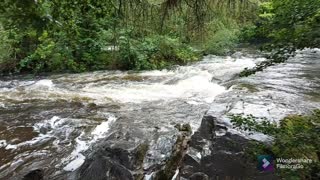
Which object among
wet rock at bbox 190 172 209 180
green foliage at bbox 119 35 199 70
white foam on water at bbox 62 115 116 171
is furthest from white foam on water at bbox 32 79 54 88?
wet rock at bbox 190 172 209 180

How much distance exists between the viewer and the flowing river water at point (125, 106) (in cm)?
525

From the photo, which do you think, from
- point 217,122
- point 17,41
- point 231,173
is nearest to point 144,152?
point 217,122

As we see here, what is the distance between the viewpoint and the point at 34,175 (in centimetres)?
469

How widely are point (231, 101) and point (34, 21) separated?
377 cm

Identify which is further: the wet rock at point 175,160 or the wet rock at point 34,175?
the wet rock at point 34,175

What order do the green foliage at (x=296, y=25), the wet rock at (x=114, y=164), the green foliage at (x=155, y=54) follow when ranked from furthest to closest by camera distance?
the green foliage at (x=155, y=54) → the wet rock at (x=114, y=164) → the green foliage at (x=296, y=25)

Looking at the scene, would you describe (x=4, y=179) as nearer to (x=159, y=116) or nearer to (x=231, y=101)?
(x=159, y=116)

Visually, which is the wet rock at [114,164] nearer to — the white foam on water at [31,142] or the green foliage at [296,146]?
the green foliage at [296,146]

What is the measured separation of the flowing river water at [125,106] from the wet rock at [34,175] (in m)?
0.12

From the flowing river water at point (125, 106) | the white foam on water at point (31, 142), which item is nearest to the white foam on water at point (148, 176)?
the flowing river water at point (125, 106)

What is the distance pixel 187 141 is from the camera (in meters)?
5.00

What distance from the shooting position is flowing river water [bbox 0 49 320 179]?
5.25m

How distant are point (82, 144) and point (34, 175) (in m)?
1.21

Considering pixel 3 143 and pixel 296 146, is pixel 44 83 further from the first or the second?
pixel 296 146
